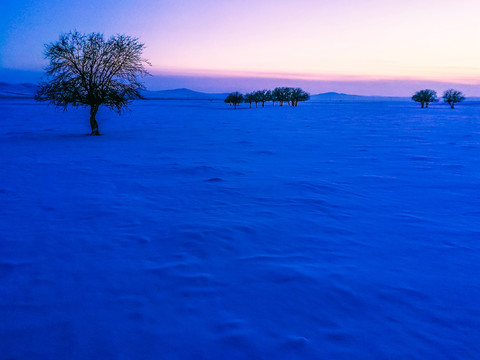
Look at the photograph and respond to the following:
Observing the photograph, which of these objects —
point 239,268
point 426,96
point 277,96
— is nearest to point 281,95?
point 277,96

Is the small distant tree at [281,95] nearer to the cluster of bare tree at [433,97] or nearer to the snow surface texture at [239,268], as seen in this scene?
the cluster of bare tree at [433,97]

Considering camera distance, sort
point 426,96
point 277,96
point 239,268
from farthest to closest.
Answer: point 277,96 < point 426,96 < point 239,268

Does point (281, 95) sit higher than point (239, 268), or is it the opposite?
point (281, 95)

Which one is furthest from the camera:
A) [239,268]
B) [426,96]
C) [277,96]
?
[277,96]

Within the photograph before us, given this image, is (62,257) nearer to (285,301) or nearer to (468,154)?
(285,301)

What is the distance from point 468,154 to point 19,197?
15289mm

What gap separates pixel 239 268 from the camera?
370 cm

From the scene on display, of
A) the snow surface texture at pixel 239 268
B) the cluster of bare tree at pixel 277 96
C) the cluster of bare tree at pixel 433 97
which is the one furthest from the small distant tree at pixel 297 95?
the snow surface texture at pixel 239 268

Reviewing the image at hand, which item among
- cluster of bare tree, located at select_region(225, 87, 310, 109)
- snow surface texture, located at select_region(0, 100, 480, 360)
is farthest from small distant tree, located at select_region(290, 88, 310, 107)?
snow surface texture, located at select_region(0, 100, 480, 360)

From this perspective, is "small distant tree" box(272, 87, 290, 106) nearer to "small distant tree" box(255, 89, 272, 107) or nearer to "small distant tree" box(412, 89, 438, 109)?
"small distant tree" box(255, 89, 272, 107)

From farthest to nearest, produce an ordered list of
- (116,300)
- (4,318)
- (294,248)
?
(294,248)
(116,300)
(4,318)

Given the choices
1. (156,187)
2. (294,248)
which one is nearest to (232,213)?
(294,248)

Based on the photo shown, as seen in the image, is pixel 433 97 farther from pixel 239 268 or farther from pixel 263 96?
pixel 239 268

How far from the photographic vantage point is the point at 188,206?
6129 millimetres
